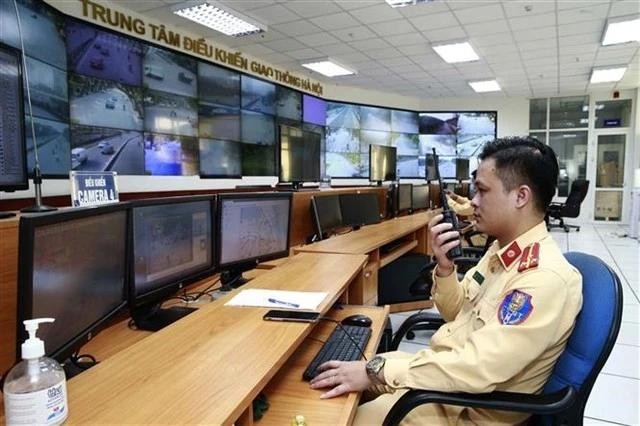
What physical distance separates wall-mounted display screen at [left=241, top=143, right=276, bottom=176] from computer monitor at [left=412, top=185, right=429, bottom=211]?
2.88 meters

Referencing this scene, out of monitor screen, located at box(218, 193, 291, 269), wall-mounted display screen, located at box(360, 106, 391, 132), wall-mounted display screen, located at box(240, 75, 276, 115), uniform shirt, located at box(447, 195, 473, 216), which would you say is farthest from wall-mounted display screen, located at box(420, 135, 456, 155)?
monitor screen, located at box(218, 193, 291, 269)

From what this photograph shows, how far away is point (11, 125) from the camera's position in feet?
3.55

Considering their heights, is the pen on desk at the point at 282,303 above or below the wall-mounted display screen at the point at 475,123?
below

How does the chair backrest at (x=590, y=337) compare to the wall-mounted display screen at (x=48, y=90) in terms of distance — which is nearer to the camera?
the chair backrest at (x=590, y=337)

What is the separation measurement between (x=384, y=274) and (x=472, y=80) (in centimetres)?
653

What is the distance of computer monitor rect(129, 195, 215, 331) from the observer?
137 cm

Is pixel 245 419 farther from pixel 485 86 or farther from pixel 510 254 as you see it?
pixel 485 86

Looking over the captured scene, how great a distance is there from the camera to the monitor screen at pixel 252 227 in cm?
185

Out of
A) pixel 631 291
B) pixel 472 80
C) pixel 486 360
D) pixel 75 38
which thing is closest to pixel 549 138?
pixel 472 80

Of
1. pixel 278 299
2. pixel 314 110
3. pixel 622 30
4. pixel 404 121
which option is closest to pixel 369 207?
pixel 278 299

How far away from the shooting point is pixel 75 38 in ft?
14.6

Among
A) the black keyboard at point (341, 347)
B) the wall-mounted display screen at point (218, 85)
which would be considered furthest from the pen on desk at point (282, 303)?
the wall-mounted display screen at point (218, 85)

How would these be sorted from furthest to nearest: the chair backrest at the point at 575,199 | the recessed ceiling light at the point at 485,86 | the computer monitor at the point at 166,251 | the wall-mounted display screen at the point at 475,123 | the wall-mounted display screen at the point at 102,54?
the wall-mounted display screen at the point at 475,123 → the chair backrest at the point at 575,199 → the recessed ceiling light at the point at 485,86 → the wall-mounted display screen at the point at 102,54 → the computer monitor at the point at 166,251

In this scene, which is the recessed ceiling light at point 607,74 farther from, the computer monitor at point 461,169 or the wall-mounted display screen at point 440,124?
the wall-mounted display screen at point 440,124
